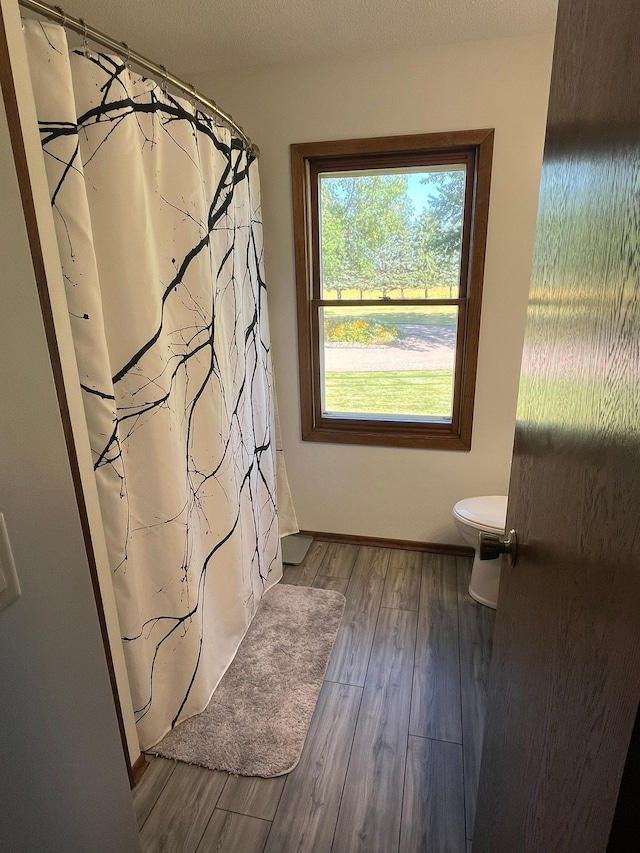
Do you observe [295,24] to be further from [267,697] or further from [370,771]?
[370,771]

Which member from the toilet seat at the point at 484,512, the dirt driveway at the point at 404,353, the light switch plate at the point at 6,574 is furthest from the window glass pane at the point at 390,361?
the light switch plate at the point at 6,574

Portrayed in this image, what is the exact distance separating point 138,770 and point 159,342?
1.31 m

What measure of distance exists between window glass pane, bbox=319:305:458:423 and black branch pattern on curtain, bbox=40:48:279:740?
19.3 inches

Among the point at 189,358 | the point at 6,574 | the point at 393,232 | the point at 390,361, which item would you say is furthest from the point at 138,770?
the point at 393,232

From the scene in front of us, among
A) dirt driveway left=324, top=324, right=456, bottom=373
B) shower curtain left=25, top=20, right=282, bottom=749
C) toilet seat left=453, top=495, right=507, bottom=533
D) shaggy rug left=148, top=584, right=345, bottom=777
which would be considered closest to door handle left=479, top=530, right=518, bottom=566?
shower curtain left=25, top=20, right=282, bottom=749

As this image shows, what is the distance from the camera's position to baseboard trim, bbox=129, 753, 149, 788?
143 centimetres

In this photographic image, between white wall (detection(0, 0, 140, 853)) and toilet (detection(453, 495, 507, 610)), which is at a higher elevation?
white wall (detection(0, 0, 140, 853))

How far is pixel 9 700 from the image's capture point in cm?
67

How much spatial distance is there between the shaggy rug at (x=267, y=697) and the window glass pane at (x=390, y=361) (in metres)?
1.04

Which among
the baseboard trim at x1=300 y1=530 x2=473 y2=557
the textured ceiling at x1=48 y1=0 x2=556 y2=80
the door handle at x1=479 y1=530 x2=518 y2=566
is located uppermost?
the textured ceiling at x1=48 y1=0 x2=556 y2=80

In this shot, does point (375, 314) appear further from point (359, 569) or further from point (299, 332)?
point (359, 569)

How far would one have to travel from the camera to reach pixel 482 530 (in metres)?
2.11

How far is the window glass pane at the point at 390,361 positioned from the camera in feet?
7.85

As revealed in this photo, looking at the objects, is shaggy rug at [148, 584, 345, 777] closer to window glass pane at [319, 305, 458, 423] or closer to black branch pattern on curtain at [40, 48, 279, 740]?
black branch pattern on curtain at [40, 48, 279, 740]
